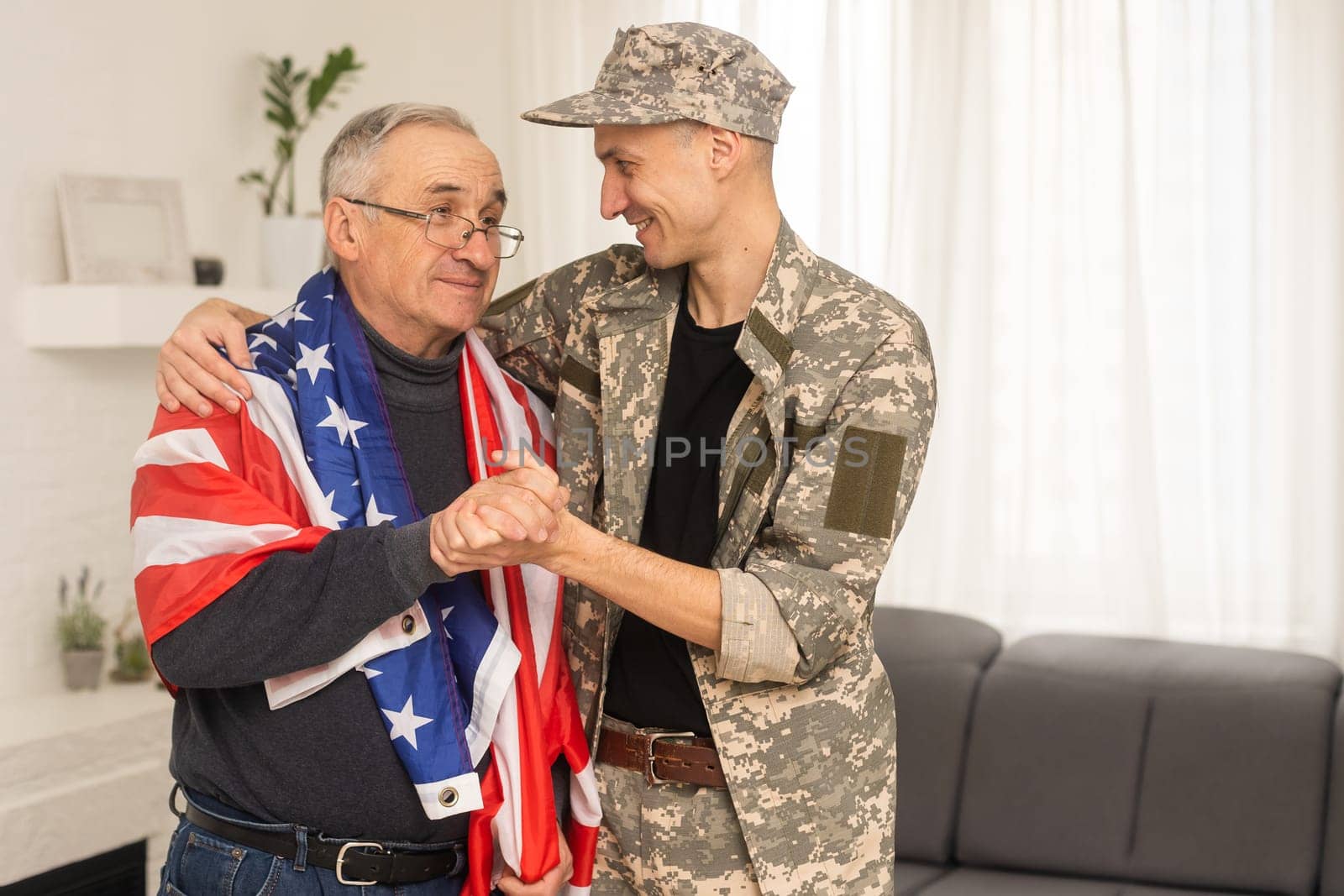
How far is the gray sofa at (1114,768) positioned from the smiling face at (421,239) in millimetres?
1787

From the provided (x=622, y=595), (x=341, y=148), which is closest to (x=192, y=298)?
(x=341, y=148)

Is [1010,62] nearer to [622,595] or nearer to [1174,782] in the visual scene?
[1174,782]

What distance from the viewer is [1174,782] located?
3303 millimetres

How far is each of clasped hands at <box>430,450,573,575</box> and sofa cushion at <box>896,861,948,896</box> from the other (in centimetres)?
200

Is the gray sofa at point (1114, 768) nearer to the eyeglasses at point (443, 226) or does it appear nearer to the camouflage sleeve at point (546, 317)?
the camouflage sleeve at point (546, 317)

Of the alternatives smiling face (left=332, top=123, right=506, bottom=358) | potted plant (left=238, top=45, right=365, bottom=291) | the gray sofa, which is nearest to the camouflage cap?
smiling face (left=332, top=123, right=506, bottom=358)

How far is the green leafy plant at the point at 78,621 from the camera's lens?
12.0 ft

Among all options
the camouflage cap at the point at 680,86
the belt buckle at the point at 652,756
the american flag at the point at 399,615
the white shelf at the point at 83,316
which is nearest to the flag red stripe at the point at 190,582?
the american flag at the point at 399,615

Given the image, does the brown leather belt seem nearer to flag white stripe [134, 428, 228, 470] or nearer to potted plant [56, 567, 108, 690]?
flag white stripe [134, 428, 228, 470]

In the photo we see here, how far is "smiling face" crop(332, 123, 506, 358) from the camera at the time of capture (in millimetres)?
1933

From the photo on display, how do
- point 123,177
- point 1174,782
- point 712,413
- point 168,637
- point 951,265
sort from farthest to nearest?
point 951,265 → point 123,177 → point 1174,782 → point 712,413 → point 168,637

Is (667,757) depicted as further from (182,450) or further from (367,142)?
(367,142)

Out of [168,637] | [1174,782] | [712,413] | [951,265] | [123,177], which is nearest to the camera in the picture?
[168,637]

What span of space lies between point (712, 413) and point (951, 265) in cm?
221
